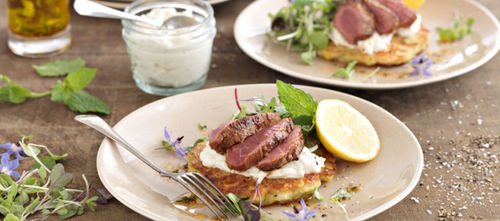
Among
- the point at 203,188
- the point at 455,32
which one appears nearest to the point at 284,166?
the point at 203,188

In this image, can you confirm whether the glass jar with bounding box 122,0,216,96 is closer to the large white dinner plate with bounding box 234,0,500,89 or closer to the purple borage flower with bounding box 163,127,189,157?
the large white dinner plate with bounding box 234,0,500,89

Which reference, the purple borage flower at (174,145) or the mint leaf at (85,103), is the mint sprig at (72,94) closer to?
the mint leaf at (85,103)

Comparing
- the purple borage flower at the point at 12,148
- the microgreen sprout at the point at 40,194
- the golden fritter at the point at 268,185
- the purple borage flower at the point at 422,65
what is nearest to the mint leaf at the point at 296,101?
the golden fritter at the point at 268,185

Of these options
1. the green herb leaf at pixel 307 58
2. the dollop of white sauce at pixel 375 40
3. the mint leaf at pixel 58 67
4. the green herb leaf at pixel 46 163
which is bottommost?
the mint leaf at pixel 58 67

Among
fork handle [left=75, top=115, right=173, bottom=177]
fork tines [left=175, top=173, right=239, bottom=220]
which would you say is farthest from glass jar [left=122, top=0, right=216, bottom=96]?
fork tines [left=175, top=173, right=239, bottom=220]

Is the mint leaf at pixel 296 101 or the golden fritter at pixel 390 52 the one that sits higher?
the mint leaf at pixel 296 101

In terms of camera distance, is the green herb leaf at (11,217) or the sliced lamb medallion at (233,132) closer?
the green herb leaf at (11,217)
